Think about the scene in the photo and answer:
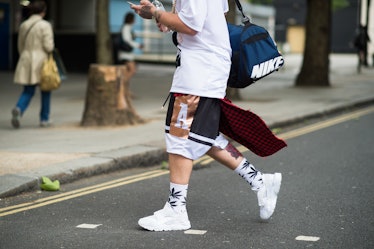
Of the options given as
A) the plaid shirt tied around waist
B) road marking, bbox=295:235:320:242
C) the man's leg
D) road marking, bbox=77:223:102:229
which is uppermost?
the plaid shirt tied around waist

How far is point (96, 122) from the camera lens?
11195 mm

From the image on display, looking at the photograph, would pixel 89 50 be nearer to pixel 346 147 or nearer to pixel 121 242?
pixel 346 147

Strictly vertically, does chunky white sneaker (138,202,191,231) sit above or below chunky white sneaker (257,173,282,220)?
below

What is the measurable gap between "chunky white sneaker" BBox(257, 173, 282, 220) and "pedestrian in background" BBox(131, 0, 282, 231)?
1.67 feet

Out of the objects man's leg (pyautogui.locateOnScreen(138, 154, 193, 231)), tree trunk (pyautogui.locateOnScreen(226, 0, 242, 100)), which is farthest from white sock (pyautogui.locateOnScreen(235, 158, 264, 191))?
tree trunk (pyautogui.locateOnScreen(226, 0, 242, 100))

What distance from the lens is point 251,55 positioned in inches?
215

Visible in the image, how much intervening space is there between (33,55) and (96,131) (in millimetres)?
1542

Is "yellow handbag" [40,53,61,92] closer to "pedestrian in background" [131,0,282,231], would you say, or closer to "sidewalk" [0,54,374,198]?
"sidewalk" [0,54,374,198]

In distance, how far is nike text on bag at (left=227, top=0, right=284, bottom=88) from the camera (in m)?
5.45

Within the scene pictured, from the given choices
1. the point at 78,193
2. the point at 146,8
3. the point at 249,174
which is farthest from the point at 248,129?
the point at 78,193

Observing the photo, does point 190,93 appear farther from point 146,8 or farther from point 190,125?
point 146,8

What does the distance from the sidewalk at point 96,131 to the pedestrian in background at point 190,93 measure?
1.90 meters

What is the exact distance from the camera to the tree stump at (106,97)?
1112 centimetres

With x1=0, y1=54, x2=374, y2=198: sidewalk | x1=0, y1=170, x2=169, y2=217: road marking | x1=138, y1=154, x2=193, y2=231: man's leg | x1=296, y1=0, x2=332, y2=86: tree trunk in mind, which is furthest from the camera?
x1=296, y1=0, x2=332, y2=86: tree trunk
